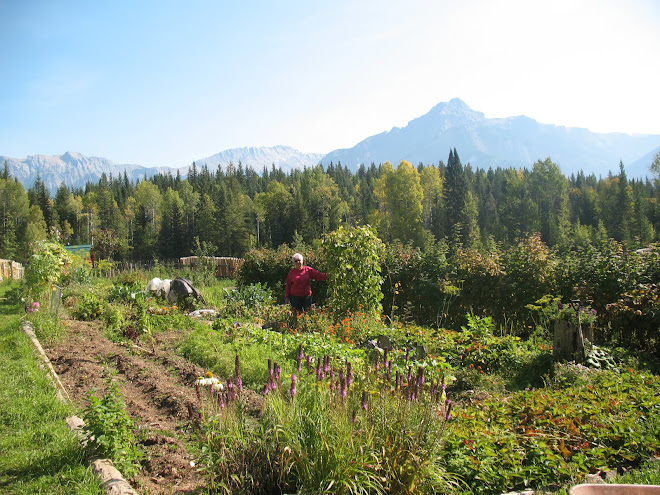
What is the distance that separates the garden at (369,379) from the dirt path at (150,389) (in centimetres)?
2

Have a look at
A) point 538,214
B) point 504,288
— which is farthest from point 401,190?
point 504,288

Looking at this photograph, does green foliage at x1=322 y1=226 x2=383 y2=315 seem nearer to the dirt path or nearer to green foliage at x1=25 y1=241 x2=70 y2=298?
the dirt path

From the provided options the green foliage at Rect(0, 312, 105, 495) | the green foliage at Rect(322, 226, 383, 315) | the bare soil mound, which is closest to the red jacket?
the green foliage at Rect(322, 226, 383, 315)

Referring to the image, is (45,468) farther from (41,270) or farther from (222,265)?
(222,265)

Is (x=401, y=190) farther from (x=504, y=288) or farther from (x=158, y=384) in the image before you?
(x=158, y=384)

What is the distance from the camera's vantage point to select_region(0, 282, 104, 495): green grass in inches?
104

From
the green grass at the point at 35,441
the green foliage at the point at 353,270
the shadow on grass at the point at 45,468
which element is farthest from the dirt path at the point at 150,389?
the green foliage at the point at 353,270

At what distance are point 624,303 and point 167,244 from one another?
191 ft

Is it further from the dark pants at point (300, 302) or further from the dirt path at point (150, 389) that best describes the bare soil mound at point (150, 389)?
the dark pants at point (300, 302)

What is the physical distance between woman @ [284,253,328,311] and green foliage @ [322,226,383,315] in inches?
14.7

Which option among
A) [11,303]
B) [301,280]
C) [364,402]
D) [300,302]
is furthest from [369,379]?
[11,303]

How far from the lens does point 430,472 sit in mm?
2484

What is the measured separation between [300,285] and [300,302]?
0.36 m

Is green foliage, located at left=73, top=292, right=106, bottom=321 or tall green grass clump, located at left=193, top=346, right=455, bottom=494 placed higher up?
tall green grass clump, located at left=193, top=346, right=455, bottom=494
